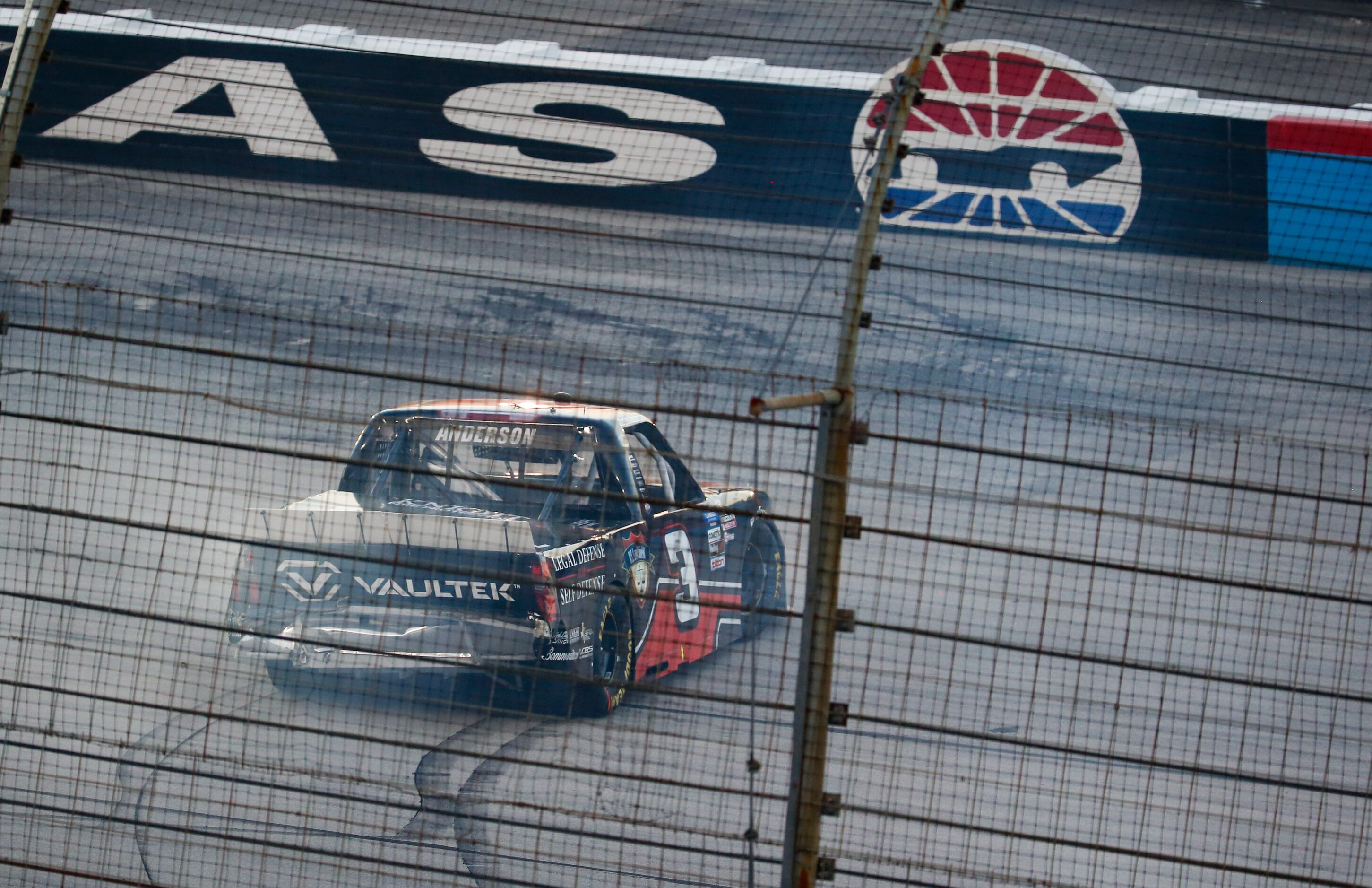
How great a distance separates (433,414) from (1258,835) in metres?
4.09

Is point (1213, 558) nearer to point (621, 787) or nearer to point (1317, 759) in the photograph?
point (1317, 759)

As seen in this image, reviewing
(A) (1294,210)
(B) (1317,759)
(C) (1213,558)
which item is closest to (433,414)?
(B) (1317,759)

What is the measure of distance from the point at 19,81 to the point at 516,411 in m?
3.18

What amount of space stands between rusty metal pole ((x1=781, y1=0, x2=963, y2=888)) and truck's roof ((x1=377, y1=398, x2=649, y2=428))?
3.13 m

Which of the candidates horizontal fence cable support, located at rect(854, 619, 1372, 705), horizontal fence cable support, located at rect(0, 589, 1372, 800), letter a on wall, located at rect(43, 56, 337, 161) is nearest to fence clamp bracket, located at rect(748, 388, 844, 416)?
horizontal fence cable support, located at rect(854, 619, 1372, 705)

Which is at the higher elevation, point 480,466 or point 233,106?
point 233,106

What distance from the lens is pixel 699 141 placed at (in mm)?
7195

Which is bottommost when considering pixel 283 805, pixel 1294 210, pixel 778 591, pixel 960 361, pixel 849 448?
pixel 283 805

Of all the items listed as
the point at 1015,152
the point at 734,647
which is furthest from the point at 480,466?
the point at 1015,152

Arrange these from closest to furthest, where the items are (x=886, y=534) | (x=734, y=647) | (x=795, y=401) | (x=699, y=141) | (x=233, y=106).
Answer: (x=795, y=401) < (x=886, y=534) < (x=734, y=647) < (x=699, y=141) < (x=233, y=106)

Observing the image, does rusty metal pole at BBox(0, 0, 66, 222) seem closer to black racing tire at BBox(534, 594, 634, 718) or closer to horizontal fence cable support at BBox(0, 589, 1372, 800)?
horizontal fence cable support at BBox(0, 589, 1372, 800)

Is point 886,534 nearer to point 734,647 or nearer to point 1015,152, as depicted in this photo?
point 734,647

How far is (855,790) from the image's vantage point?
5.16 m

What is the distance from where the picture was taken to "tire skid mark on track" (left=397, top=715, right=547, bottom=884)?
13.5 ft
